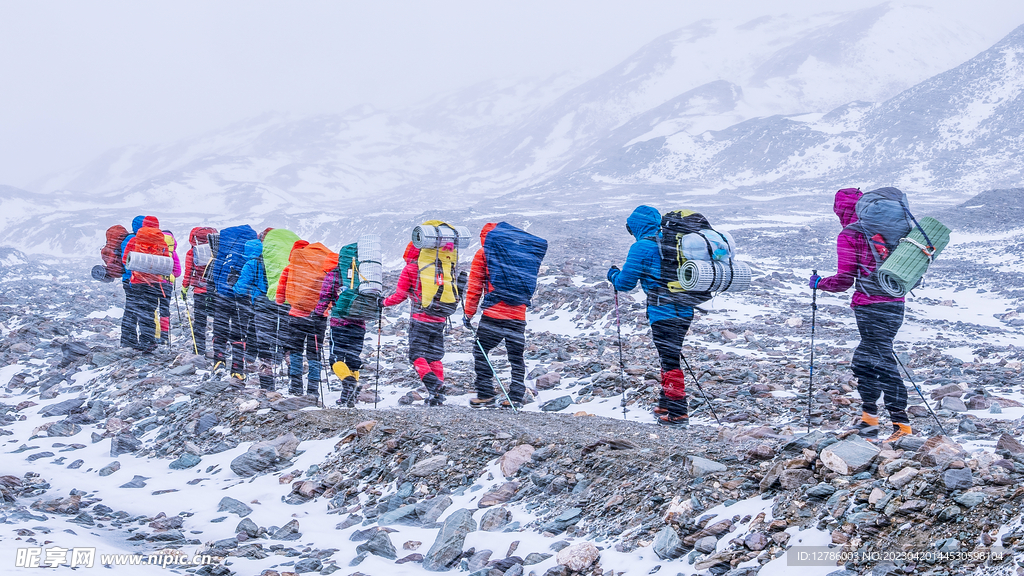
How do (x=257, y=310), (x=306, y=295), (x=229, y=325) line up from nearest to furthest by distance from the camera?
1. (x=306, y=295)
2. (x=257, y=310)
3. (x=229, y=325)

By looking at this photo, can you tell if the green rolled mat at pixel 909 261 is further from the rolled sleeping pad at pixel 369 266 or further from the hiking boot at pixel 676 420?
the rolled sleeping pad at pixel 369 266

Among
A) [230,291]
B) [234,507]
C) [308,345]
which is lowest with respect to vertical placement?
[234,507]

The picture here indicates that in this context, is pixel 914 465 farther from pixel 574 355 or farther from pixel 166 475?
pixel 574 355

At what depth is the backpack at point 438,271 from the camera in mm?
8086

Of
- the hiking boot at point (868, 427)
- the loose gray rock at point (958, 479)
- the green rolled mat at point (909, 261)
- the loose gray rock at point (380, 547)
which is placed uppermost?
the green rolled mat at point (909, 261)

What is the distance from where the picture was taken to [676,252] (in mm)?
6887

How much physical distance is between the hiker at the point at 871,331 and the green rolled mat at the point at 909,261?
0.16 meters

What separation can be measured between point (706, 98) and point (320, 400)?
14749cm

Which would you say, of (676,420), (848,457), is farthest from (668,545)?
(676,420)

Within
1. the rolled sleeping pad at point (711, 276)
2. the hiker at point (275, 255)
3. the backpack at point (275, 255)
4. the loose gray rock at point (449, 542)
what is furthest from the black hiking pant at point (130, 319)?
the rolled sleeping pad at point (711, 276)

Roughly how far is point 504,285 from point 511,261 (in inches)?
11.4

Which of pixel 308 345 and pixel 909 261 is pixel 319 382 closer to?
pixel 308 345

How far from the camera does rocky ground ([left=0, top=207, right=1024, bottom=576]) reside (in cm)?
402

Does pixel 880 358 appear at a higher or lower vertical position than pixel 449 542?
higher
